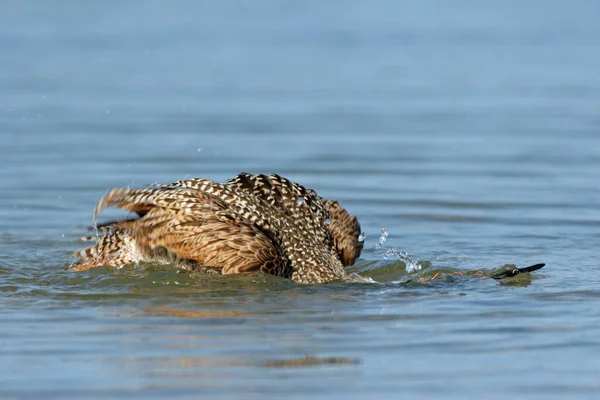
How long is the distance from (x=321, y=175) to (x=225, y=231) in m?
4.54

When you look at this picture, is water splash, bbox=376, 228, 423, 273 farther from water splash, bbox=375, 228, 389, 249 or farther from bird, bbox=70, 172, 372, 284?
bird, bbox=70, 172, 372, 284

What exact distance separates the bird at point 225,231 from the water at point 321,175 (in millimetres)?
160

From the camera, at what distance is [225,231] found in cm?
870

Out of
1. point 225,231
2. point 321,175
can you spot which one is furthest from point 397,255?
point 321,175

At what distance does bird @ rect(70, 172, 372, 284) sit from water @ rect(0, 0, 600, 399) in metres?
0.16

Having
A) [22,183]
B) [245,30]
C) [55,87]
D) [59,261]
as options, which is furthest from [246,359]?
[245,30]

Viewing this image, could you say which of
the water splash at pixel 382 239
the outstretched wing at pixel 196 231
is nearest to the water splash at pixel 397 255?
the water splash at pixel 382 239

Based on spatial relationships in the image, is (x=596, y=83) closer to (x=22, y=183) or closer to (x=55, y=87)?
(x=55, y=87)

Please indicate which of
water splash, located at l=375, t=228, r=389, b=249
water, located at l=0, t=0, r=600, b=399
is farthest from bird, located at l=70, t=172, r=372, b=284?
water splash, located at l=375, t=228, r=389, b=249

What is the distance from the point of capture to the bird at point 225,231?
342 inches

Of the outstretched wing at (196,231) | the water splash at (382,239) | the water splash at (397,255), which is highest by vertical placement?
the outstretched wing at (196,231)

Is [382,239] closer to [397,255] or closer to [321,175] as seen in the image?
[397,255]

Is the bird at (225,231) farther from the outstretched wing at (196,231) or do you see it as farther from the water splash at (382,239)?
the water splash at (382,239)

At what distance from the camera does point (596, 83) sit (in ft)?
57.2
